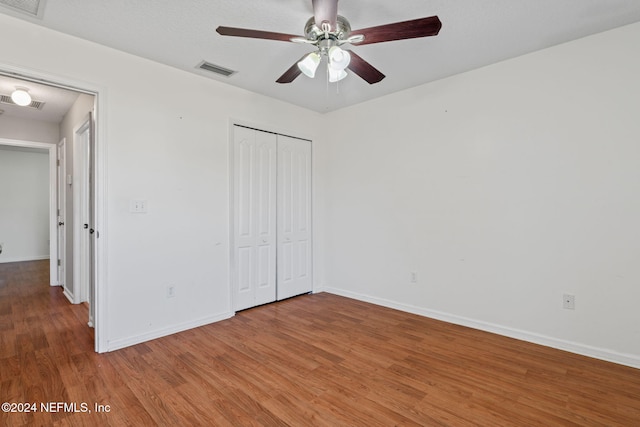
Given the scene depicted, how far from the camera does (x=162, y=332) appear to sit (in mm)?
2914

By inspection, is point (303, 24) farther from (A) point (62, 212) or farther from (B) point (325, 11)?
(A) point (62, 212)

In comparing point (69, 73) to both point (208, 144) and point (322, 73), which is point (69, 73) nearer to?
point (208, 144)

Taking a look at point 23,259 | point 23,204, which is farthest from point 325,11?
point 23,259

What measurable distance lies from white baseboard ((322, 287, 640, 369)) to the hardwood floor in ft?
0.27

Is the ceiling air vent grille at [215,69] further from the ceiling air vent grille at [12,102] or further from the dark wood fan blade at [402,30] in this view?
A: the ceiling air vent grille at [12,102]

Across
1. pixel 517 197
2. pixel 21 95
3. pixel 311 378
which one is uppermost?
pixel 21 95

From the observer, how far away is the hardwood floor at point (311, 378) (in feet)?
5.92

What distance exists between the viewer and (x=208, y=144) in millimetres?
3258

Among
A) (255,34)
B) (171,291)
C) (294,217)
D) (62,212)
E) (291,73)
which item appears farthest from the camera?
(62,212)

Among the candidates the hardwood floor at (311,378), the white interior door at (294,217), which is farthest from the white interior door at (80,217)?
the white interior door at (294,217)

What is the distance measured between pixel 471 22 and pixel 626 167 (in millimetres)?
1616

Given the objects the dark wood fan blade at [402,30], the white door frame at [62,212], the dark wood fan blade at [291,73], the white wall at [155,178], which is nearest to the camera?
the dark wood fan blade at [402,30]

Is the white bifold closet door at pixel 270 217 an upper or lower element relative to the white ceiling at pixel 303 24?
lower

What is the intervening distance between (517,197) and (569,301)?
0.96 meters
